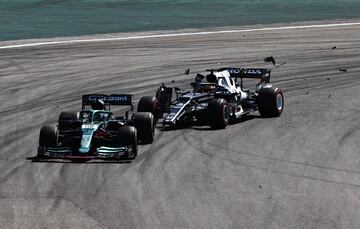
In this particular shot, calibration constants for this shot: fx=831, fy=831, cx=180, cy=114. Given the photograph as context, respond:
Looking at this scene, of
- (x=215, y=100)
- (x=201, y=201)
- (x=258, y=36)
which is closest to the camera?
(x=201, y=201)

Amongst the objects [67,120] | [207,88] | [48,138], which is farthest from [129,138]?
[207,88]

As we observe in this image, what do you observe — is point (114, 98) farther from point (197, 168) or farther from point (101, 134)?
point (197, 168)

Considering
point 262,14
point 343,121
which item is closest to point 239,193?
point 343,121

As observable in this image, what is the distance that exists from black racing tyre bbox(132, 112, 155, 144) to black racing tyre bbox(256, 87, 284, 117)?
189 inches

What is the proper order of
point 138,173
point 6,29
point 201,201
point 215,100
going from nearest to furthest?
1. point 201,201
2. point 138,173
3. point 215,100
4. point 6,29

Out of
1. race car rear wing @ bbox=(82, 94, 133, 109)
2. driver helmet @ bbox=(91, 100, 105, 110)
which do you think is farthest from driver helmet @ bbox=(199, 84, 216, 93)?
driver helmet @ bbox=(91, 100, 105, 110)

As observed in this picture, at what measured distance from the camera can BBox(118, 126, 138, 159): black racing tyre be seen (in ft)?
67.4

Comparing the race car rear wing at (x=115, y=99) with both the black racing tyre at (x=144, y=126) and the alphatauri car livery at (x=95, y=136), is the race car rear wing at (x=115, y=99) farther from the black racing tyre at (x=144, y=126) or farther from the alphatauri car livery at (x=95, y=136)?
the black racing tyre at (x=144, y=126)

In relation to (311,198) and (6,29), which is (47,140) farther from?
(6,29)

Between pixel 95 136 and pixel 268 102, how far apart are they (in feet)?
21.4

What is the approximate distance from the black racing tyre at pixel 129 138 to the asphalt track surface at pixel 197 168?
8.8 inches

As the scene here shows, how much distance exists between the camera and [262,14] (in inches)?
2650

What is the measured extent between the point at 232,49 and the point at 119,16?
24903 mm

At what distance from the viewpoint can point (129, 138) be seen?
67.4 feet
